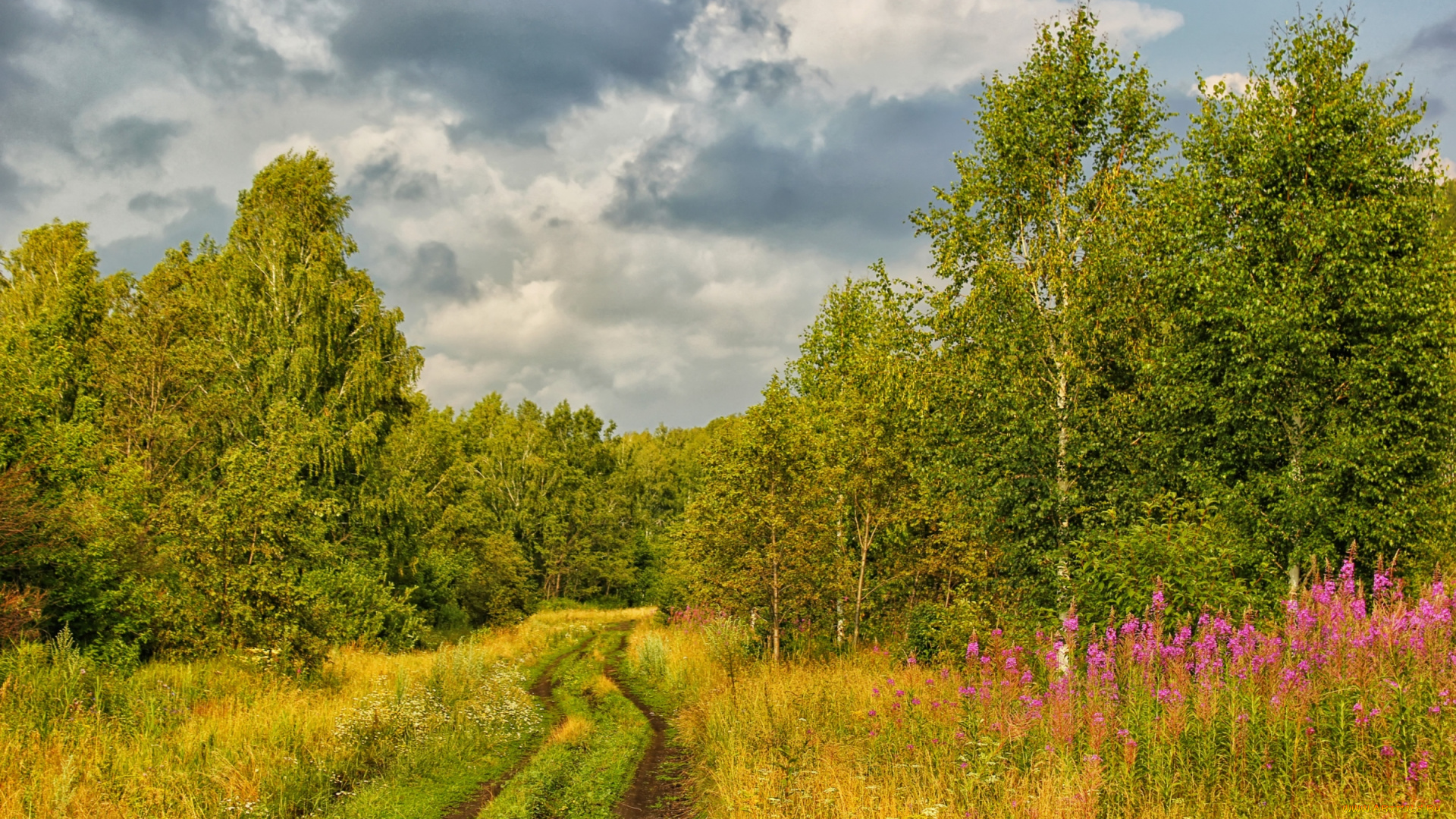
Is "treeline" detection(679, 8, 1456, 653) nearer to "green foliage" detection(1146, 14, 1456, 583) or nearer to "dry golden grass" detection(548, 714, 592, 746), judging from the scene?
"green foliage" detection(1146, 14, 1456, 583)

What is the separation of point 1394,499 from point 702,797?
40.2 ft

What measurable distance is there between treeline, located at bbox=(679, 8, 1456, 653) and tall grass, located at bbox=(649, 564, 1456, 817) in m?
3.74

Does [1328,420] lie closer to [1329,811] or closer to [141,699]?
[1329,811]

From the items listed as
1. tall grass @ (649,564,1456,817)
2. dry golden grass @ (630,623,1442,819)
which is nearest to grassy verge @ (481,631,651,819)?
dry golden grass @ (630,623,1442,819)

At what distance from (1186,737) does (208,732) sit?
11879mm

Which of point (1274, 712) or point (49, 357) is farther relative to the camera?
point (49, 357)

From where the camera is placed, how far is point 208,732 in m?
10.9

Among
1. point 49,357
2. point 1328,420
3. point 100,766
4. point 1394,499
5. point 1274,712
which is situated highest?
point 49,357

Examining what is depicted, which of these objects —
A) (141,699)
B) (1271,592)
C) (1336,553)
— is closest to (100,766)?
A: (141,699)

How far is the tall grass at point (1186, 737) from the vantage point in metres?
5.15

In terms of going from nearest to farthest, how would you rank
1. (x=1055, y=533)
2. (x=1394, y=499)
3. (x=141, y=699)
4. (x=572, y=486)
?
(x=141, y=699) < (x=1394, y=499) < (x=1055, y=533) < (x=572, y=486)

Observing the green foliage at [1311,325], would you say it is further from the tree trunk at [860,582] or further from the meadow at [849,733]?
the tree trunk at [860,582]

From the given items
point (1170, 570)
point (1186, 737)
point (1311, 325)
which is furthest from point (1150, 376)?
point (1186, 737)

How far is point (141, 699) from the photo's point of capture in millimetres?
11625
